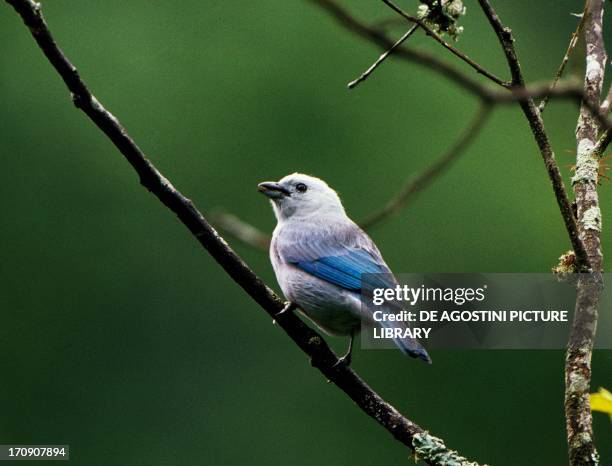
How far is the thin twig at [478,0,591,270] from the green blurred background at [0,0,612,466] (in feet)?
29.1

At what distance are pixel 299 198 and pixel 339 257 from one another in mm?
811

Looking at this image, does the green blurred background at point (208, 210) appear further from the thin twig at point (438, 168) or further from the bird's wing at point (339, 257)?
the thin twig at point (438, 168)

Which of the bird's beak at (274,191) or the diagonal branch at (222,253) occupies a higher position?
the bird's beak at (274,191)

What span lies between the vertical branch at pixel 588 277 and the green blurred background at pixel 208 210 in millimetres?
8403

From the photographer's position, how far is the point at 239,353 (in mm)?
12969

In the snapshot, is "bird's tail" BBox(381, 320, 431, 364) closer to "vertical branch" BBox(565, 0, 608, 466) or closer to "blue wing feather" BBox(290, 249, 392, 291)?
"blue wing feather" BBox(290, 249, 392, 291)

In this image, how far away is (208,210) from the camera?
12.4 metres

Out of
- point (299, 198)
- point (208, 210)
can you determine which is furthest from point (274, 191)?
point (208, 210)

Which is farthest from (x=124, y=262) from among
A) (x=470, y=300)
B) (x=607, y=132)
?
(x=607, y=132)

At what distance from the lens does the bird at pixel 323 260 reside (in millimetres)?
4816

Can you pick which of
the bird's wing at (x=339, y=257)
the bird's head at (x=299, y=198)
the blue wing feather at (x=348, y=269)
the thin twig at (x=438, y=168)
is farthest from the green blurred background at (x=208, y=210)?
the thin twig at (x=438, y=168)

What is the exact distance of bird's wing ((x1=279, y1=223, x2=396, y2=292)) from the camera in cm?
503

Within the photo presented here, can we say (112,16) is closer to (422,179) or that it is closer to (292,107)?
(292,107)

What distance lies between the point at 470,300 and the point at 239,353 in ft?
30.3
